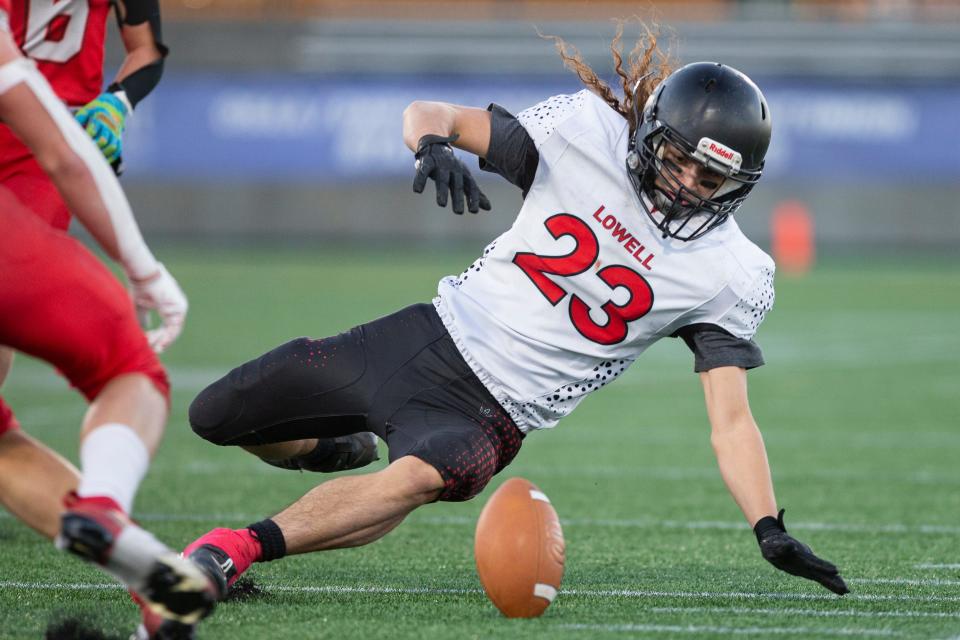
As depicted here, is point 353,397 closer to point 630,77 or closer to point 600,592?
point 600,592

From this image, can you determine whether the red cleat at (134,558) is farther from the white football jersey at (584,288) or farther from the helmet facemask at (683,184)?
the helmet facemask at (683,184)

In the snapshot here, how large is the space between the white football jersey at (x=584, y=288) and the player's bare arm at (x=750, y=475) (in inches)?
7.1

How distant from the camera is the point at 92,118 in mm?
3787

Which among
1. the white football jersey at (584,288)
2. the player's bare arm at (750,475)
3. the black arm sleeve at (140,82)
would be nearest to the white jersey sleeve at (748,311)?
the white football jersey at (584,288)

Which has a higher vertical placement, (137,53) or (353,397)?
(137,53)

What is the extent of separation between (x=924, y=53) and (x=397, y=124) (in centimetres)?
739

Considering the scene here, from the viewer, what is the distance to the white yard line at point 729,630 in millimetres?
3336

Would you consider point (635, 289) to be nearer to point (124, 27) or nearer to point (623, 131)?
point (623, 131)

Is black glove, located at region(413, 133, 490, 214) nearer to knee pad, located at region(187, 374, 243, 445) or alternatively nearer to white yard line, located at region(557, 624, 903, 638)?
knee pad, located at region(187, 374, 243, 445)

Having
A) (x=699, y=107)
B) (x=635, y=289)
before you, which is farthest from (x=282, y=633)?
(x=699, y=107)

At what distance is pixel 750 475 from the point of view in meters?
3.77

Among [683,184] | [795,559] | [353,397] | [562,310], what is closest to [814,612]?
[795,559]

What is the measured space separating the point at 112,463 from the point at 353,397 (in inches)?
47.5

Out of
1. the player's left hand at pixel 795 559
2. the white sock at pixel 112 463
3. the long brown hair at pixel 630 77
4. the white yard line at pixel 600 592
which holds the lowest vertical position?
the white yard line at pixel 600 592
